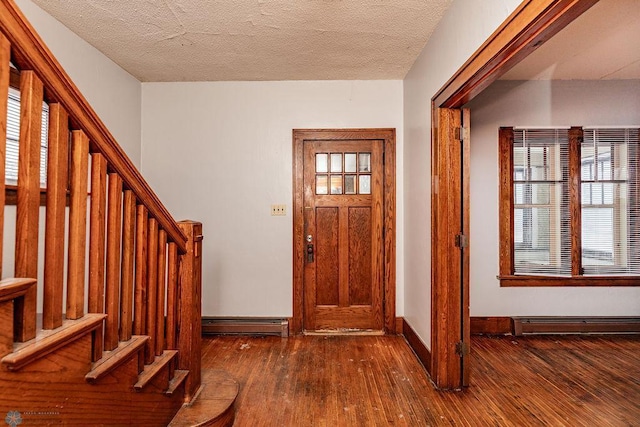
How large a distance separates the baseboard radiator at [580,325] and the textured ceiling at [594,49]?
2.44m

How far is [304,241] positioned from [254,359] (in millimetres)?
1244

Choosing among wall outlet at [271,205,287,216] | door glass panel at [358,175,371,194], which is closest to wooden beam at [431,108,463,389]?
door glass panel at [358,175,371,194]

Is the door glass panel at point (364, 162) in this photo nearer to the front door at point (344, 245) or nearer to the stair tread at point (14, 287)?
the front door at point (344, 245)

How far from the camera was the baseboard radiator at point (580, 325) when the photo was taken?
370 cm

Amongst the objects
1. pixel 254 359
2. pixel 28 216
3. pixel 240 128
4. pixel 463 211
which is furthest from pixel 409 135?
pixel 28 216

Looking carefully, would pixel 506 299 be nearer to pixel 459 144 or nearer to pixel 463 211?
pixel 463 211

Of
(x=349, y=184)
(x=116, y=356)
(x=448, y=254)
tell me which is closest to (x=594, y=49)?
(x=448, y=254)

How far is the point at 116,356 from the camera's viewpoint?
4.66 ft

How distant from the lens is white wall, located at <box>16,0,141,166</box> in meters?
2.55

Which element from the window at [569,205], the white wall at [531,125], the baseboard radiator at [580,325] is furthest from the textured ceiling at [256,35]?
the baseboard radiator at [580,325]

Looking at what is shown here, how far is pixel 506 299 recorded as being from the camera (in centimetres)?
375

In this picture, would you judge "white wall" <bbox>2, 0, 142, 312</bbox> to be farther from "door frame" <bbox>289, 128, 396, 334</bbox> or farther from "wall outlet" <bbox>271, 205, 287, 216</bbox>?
"door frame" <bbox>289, 128, 396, 334</bbox>

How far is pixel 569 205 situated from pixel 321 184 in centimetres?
255

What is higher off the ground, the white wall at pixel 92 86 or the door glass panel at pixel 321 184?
the white wall at pixel 92 86
